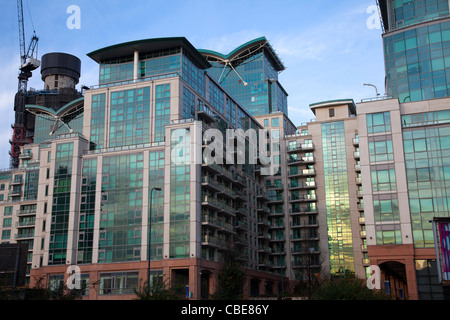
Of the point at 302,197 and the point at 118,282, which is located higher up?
the point at 302,197

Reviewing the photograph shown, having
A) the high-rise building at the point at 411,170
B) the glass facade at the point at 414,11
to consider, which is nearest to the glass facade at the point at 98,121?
the high-rise building at the point at 411,170

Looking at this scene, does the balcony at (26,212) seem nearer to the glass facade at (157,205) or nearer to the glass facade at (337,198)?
the glass facade at (157,205)

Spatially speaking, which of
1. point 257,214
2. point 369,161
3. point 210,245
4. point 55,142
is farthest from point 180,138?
point 257,214

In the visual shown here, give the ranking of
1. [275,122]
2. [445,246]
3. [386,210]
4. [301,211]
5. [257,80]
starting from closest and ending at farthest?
[445,246]
[386,210]
[301,211]
[275,122]
[257,80]

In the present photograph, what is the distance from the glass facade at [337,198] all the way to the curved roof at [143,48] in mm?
35552

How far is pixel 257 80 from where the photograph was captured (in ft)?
493

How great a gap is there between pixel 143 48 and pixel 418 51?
4552 cm

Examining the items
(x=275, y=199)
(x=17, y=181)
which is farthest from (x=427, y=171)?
(x=17, y=181)

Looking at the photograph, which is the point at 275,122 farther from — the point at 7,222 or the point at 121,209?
the point at 7,222

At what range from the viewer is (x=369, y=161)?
71.1 meters

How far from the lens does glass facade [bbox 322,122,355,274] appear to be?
341 ft

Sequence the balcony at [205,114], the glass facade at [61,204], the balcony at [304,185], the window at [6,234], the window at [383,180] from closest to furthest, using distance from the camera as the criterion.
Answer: the window at [383,180] → the glass facade at [61,204] → the balcony at [205,114] → the balcony at [304,185] → the window at [6,234]

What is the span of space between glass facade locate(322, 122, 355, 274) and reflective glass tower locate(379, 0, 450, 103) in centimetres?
2915

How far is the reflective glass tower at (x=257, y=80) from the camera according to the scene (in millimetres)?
147125
